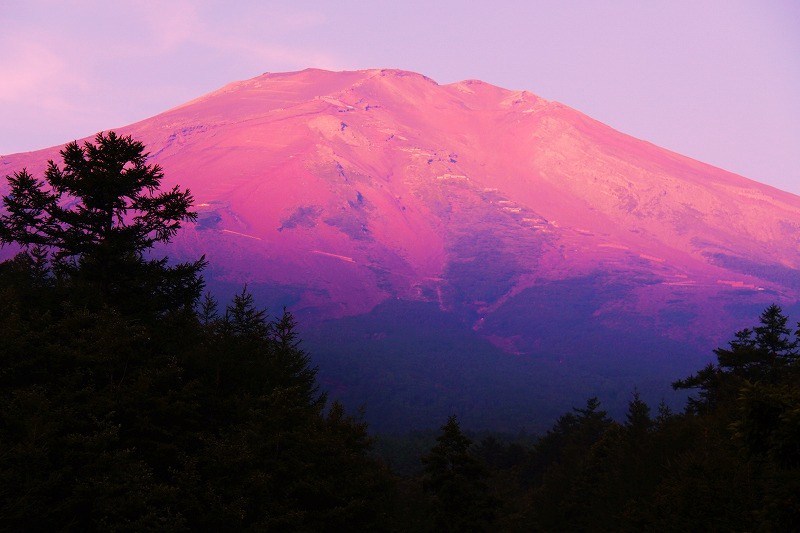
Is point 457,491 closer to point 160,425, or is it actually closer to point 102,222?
point 160,425

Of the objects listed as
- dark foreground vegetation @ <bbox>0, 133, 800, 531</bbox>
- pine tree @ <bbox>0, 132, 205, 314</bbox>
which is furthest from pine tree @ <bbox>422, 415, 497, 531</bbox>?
pine tree @ <bbox>0, 132, 205, 314</bbox>

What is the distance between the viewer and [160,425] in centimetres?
2488

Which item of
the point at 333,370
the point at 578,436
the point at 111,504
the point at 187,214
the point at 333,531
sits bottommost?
the point at 333,370

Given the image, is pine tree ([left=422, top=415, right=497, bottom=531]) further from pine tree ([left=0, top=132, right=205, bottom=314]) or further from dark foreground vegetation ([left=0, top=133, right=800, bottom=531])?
pine tree ([left=0, top=132, right=205, bottom=314])

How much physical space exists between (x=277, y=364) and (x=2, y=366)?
43.4 ft

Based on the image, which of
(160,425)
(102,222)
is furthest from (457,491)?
(102,222)

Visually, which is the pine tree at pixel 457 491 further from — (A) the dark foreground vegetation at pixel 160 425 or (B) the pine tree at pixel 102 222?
(B) the pine tree at pixel 102 222

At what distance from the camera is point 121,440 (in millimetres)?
23531

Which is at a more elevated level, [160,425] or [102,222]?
[102,222]

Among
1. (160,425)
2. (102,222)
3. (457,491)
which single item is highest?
(102,222)

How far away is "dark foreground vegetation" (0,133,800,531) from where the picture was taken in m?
20.8

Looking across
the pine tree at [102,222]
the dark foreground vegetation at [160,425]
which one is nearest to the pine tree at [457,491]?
the dark foreground vegetation at [160,425]

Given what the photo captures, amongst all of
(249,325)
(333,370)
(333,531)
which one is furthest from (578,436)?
(333,370)

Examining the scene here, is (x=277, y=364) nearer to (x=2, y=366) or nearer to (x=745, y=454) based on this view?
(x=2, y=366)
